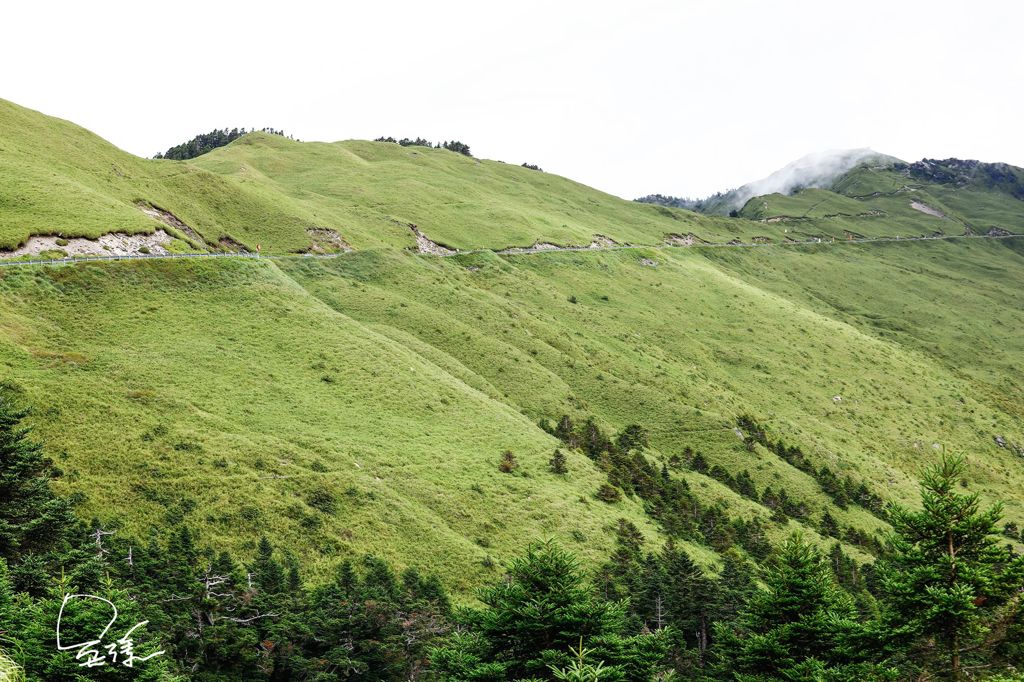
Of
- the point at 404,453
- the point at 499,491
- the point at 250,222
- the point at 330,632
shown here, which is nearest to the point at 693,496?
the point at 499,491

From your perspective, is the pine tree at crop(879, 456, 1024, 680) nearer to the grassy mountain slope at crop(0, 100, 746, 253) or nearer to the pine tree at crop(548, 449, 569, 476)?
the pine tree at crop(548, 449, 569, 476)

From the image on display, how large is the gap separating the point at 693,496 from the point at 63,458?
6118 centimetres

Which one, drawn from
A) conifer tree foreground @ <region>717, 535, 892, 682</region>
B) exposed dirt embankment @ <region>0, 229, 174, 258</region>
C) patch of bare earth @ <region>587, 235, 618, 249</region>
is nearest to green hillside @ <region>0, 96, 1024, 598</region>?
exposed dirt embankment @ <region>0, 229, 174, 258</region>

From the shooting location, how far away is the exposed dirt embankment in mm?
71875

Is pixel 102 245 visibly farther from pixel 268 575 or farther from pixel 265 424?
pixel 268 575

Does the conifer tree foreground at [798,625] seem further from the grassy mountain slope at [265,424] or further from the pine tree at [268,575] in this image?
the grassy mountain slope at [265,424]

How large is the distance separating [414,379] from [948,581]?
61349 millimetres

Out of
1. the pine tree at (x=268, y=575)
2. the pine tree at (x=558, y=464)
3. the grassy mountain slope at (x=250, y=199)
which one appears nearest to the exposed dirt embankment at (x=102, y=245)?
the grassy mountain slope at (x=250, y=199)

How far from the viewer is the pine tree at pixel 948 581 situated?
19.2 metres

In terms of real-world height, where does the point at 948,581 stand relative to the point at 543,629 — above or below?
above
